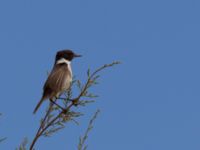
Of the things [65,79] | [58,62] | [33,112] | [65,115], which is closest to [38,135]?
[65,115]

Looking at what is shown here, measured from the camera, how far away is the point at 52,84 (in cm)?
801

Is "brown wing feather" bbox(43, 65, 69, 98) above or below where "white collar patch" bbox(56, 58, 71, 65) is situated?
below

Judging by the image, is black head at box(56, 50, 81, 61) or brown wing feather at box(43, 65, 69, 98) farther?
black head at box(56, 50, 81, 61)

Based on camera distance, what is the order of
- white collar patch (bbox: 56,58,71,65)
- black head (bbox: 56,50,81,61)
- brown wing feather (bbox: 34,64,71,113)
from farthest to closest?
black head (bbox: 56,50,81,61) < white collar patch (bbox: 56,58,71,65) < brown wing feather (bbox: 34,64,71,113)

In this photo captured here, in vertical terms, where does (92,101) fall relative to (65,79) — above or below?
below

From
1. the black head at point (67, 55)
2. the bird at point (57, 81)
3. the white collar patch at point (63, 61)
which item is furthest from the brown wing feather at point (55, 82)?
the black head at point (67, 55)

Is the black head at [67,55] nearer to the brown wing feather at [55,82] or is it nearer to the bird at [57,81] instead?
the bird at [57,81]

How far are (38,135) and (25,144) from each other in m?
0.54

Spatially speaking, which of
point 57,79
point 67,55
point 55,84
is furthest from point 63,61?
point 55,84

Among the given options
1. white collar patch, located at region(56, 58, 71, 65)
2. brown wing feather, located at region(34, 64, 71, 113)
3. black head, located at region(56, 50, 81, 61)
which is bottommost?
brown wing feather, located at region(34, 64, 71, 113)

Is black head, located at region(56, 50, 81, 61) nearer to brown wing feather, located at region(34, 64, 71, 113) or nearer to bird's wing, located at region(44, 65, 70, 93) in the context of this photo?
bird's wing, located at region(44, 65, 70, 93)

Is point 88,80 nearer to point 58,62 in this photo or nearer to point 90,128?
point 90,128

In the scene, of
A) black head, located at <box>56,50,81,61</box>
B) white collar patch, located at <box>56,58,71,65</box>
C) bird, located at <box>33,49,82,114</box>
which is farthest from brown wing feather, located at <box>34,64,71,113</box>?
black head, located at <box>56,50,81,61</box>

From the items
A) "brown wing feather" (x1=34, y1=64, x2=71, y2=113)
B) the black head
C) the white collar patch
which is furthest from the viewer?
the black head
